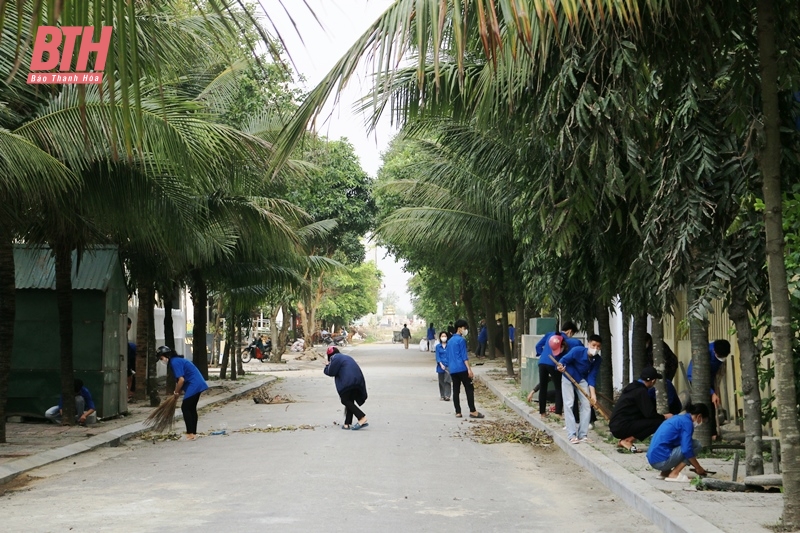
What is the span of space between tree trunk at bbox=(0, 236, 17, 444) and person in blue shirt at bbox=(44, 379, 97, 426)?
9.01ft

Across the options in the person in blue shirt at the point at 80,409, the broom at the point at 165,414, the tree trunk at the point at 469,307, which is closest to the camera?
the broom at the point at 165,414

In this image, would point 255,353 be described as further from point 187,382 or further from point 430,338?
point 187,382

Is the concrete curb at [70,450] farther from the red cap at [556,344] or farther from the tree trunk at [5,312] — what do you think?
the red cap at [556,344]

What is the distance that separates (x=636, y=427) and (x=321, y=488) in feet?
14.9

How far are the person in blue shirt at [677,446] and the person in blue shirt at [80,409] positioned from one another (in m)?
10.4

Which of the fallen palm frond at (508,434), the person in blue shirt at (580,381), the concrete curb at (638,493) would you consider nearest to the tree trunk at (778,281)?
the concrete curb at (638,493)

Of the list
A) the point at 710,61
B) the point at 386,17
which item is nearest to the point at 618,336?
the point at 710,61

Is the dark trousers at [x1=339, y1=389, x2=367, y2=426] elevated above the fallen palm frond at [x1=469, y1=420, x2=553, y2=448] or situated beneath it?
elevated above

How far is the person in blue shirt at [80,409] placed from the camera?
55.0ft

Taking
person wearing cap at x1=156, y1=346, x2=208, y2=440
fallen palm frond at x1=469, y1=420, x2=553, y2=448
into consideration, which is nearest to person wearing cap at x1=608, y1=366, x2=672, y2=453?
fallen palm frond at x1=469, y1=420, x2=553, y2=448

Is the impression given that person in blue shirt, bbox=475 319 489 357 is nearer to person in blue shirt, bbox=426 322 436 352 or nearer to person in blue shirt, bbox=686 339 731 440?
person in blue shirt, bbox=426 322 436 352

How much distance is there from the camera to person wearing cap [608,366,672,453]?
12.1 meters

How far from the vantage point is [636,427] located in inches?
489

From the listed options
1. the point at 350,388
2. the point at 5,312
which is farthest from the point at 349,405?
the point at 5,312
